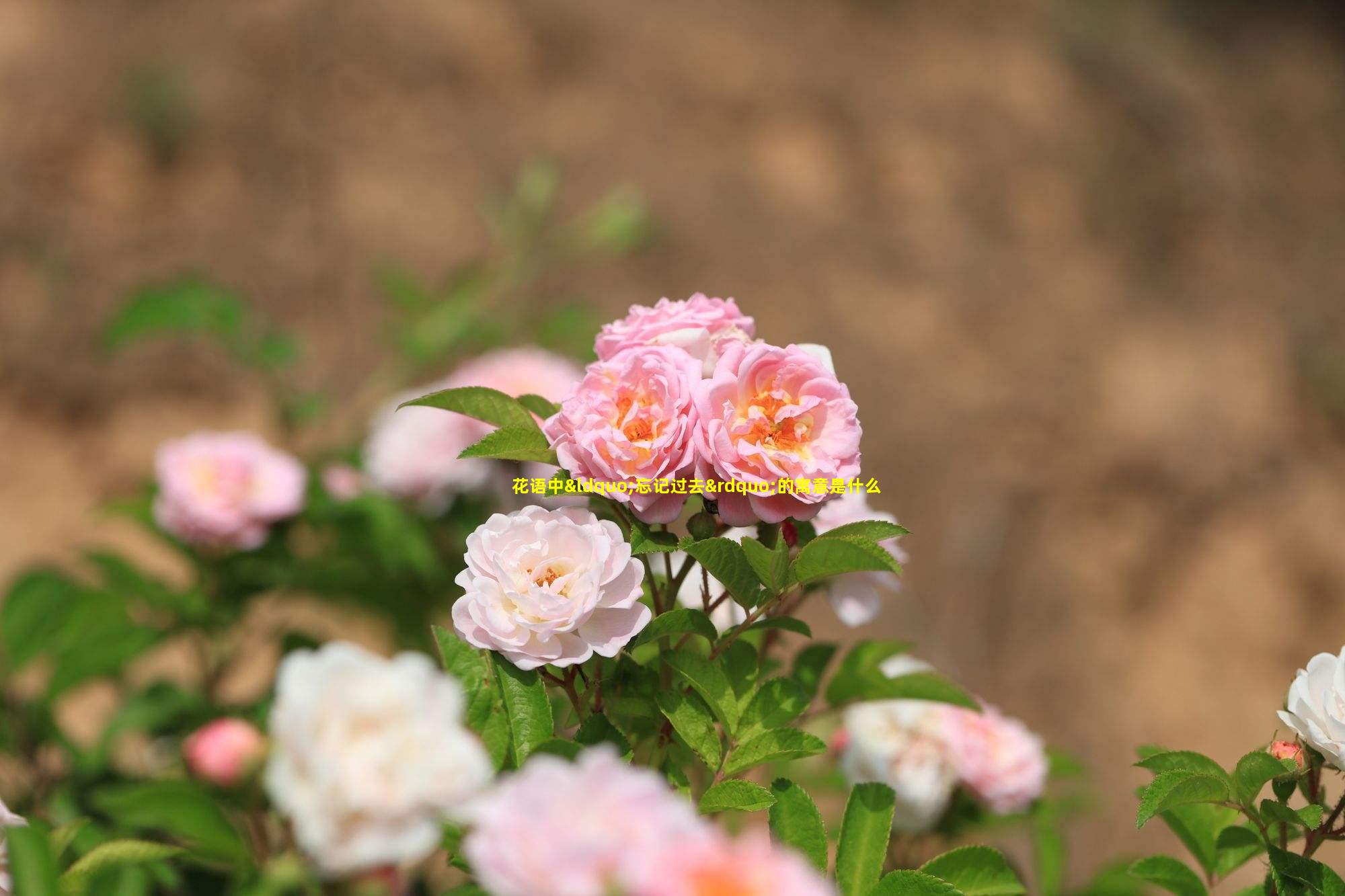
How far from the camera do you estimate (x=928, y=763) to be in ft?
3.50

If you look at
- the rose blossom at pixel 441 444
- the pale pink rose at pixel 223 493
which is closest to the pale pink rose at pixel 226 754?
the pale pink rose at pixel 223 493

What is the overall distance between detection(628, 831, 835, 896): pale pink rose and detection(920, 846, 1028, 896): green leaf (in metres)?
0.41

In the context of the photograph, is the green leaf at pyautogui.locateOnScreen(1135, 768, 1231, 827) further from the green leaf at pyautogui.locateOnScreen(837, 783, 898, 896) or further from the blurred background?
the blurred background

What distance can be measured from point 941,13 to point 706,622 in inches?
178

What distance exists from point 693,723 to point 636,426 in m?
0.21

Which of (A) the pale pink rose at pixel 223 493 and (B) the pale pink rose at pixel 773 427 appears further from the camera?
(A) the pale pink rose at pixel 223 493

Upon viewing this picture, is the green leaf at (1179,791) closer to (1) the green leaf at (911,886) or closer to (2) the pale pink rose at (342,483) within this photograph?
(1) the green leaf at (911,886)

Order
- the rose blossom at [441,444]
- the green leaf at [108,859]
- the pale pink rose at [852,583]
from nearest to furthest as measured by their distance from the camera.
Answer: the green leaf at [108,859] < the pale pink rose at [852,583] < the rose blossom at [441,444]

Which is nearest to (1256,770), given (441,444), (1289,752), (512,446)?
(1289,752)

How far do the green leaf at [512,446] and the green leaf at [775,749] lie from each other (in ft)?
0.82

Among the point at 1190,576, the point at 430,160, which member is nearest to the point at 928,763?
the point at 1190,576

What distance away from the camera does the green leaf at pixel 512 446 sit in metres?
0.74

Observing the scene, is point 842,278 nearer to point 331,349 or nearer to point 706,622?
point 331,349

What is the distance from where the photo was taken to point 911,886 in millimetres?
702
